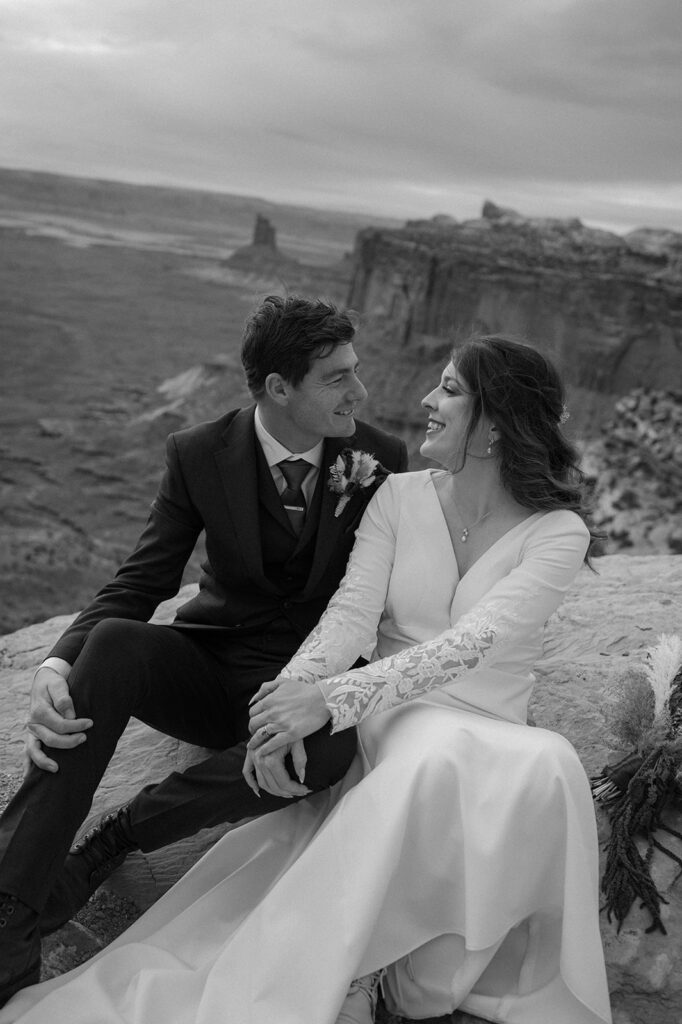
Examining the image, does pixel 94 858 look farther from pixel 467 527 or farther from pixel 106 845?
pixel 467 527

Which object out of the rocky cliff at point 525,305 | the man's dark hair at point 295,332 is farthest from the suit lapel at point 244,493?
the rocky cliff at point 525,305

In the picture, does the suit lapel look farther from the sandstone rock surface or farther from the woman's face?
the sandstone rock surface

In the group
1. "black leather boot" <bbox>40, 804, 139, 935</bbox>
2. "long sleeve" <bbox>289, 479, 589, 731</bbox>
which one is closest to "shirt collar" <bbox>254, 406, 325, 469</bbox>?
"long sleeve" <bbox>289, 479, 589, 731</bbox>

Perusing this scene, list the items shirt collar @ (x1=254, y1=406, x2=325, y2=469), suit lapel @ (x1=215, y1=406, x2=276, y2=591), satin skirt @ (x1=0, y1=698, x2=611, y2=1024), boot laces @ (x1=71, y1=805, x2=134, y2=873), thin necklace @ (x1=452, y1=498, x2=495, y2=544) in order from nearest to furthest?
satin skirt @ (x1=0, y1=698, x2=611, y2=1024)
boot laces @ (x1=71, y1=805, x2=134, y2=873)
thin necklace @ (x1=452, y1=498, x2=495, y2=544)
suit lapel @ (x1=215, y1=406, x2=276, y2=591)
shirt collar @ (x1=254, y1=406, x2=325, y2=469)

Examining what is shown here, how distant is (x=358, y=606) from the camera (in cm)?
313

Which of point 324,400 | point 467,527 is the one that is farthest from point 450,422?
point 324,400

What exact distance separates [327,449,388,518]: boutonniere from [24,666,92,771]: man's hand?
1.08 metres

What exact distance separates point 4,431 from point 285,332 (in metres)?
49.8

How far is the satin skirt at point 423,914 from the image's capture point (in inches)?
97.5

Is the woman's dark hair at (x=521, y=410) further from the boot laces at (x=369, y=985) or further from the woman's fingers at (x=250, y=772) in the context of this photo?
the boot laces at (x=369, y=985)

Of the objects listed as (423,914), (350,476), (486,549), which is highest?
(350,476)

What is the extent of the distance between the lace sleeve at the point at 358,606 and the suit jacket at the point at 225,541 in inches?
5.0

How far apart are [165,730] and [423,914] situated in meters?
1.08

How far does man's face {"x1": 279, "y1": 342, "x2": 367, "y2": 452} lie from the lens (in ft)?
11.0
